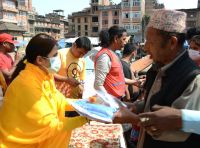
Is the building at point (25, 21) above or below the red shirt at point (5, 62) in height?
above

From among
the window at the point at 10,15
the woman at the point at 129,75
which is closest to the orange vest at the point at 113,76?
the woman at the point at 129,75

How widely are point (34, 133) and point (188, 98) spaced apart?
1528 mm

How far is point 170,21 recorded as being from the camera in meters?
1.70

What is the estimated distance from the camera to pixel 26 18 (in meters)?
79.8

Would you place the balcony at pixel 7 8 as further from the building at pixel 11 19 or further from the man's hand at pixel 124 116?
the man's hand at pixel 124 116

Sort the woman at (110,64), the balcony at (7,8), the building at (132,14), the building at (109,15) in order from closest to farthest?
the woman at (110,64) < the balcony at (7,8) < the building at (132,14) < the building at (109,15)

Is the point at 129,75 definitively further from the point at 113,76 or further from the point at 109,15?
the point at 109,15

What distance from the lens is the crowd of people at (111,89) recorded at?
160 centimetres

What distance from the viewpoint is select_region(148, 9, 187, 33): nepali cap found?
1700 mm

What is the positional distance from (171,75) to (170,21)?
28 centimetres

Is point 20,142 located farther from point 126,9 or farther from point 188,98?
point 126,9

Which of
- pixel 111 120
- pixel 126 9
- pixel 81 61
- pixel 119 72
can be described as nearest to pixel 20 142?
pixel 111 120

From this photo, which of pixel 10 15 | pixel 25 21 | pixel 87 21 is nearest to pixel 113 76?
pixel 10 15

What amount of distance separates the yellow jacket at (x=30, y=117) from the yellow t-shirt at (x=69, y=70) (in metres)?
2.00
